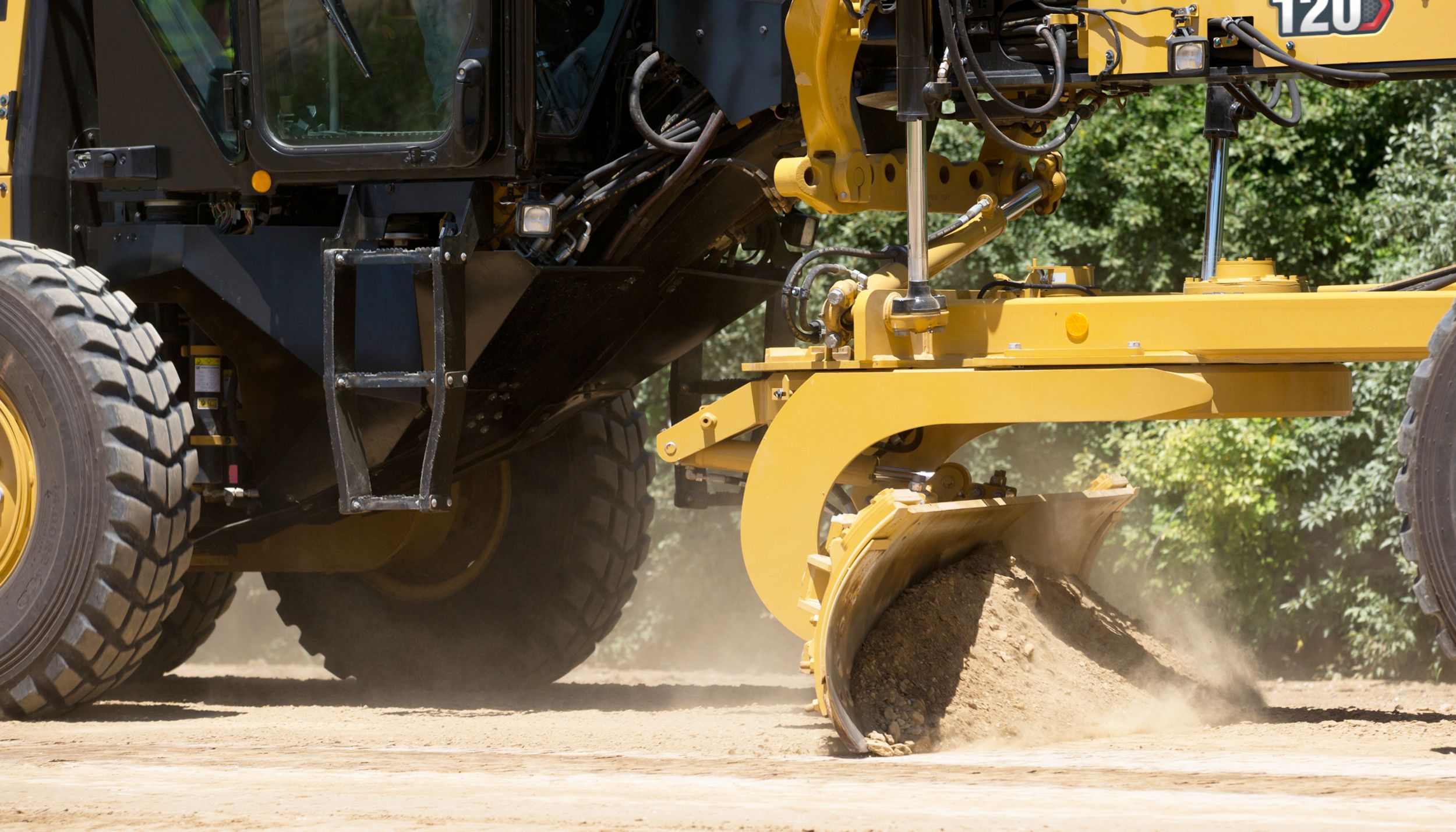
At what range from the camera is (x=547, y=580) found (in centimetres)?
755

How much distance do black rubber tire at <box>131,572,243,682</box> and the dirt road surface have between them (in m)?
1.40

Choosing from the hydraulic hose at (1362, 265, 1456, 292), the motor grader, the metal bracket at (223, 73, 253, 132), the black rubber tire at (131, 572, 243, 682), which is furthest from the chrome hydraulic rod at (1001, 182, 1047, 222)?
the black rubber tire at (131, 572, 243, 682)

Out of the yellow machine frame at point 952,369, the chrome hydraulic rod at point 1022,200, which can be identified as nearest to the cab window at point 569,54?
the yellow machine frame at point 952,369

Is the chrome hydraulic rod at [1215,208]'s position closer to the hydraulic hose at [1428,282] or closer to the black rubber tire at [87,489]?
the hydraulic hose at [1428,282]

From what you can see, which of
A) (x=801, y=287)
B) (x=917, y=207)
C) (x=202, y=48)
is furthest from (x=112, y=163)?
(x=917, y=207)

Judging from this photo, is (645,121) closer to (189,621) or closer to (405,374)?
(405,374)

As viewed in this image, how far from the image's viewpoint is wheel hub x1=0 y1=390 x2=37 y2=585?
20.4 feet

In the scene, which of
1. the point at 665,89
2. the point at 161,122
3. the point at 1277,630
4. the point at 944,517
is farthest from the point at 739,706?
the point at 1277,630

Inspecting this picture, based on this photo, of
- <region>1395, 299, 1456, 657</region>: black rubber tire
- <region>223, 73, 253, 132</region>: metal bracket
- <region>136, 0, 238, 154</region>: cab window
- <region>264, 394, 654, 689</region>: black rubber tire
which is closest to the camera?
<region>1395, 299, 1456, 657</region>: black rubber tire

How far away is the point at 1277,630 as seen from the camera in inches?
471

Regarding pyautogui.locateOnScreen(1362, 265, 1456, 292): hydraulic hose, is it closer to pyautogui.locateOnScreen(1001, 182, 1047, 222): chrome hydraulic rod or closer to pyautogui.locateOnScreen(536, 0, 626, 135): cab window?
pyautogui.locateOnScreen(1001, 182, 1047, 222): chrome hydraulic rod

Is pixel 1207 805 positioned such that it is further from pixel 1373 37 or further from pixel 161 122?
pixel 161 122

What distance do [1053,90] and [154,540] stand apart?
3.15 m

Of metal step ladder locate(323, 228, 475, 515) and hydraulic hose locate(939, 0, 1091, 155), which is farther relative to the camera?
metal step ladder locate(323, 228, 475, 515)
